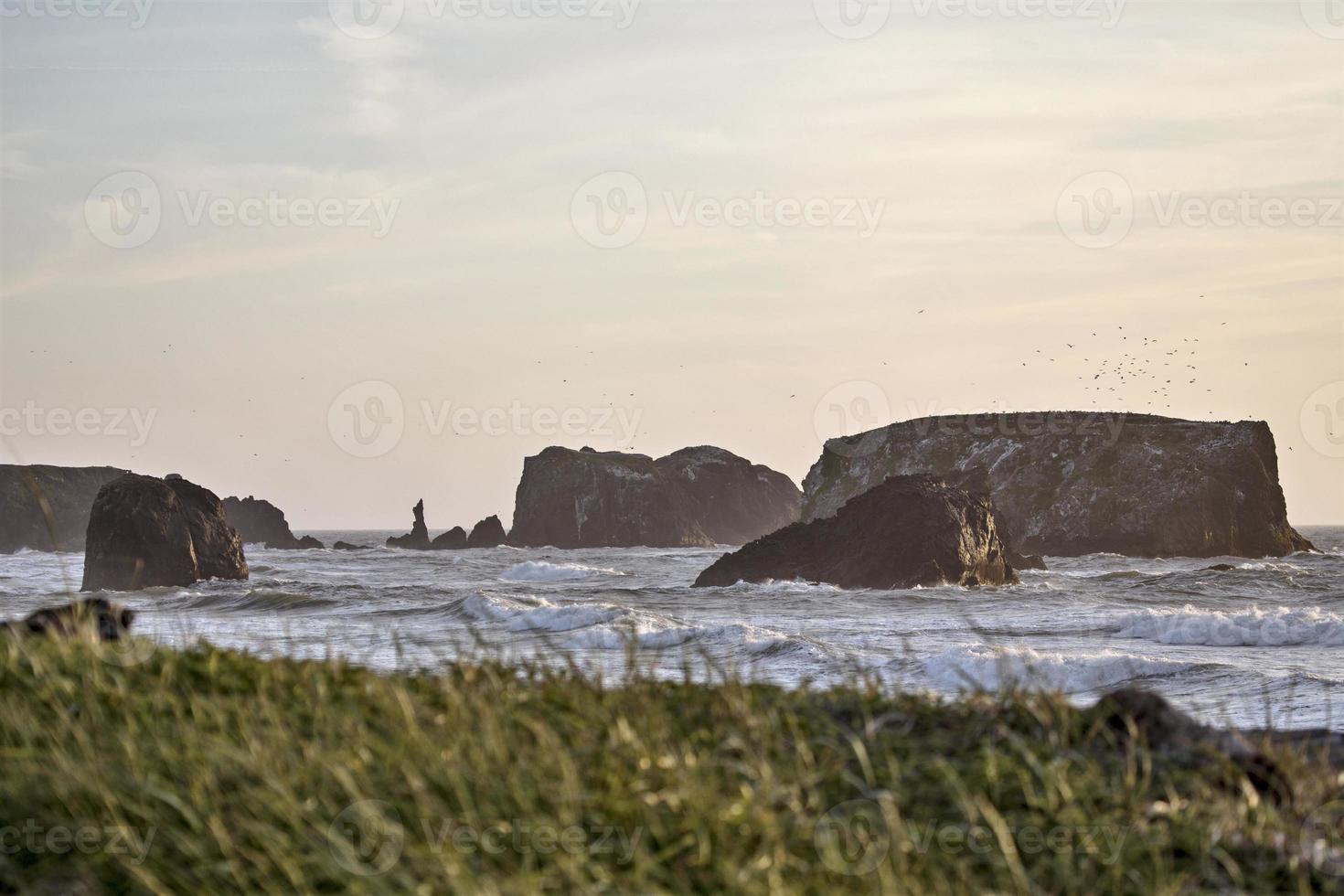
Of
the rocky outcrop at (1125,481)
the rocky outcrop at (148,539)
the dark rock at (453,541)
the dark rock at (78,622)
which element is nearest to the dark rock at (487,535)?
the dark rock at (453,541)

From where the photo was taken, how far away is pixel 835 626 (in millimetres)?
32781

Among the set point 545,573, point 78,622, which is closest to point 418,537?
point 545,573

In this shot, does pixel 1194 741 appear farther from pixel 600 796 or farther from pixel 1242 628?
pixel 1242 628

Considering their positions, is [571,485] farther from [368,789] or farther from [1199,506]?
[368,789]

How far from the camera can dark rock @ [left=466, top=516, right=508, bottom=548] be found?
437ft

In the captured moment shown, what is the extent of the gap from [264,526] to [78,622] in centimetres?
13201

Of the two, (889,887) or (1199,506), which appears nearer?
(889,887)

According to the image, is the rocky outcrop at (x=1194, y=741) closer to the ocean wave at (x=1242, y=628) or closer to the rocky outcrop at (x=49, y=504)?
the ocean wave at (x=1242, y=628)

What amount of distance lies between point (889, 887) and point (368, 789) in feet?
6.95

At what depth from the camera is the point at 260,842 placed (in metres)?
4.88

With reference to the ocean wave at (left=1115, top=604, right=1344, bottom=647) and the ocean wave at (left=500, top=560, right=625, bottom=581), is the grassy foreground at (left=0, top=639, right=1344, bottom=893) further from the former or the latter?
the ocean wave at (left=500, top=560, right=625, bottom=581)

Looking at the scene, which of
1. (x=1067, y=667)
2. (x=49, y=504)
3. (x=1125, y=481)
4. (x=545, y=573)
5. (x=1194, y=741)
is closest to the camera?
(x=1194, y=741)

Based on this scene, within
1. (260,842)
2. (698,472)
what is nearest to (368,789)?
(260,842)

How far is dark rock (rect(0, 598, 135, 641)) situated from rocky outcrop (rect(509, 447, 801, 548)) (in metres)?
126
